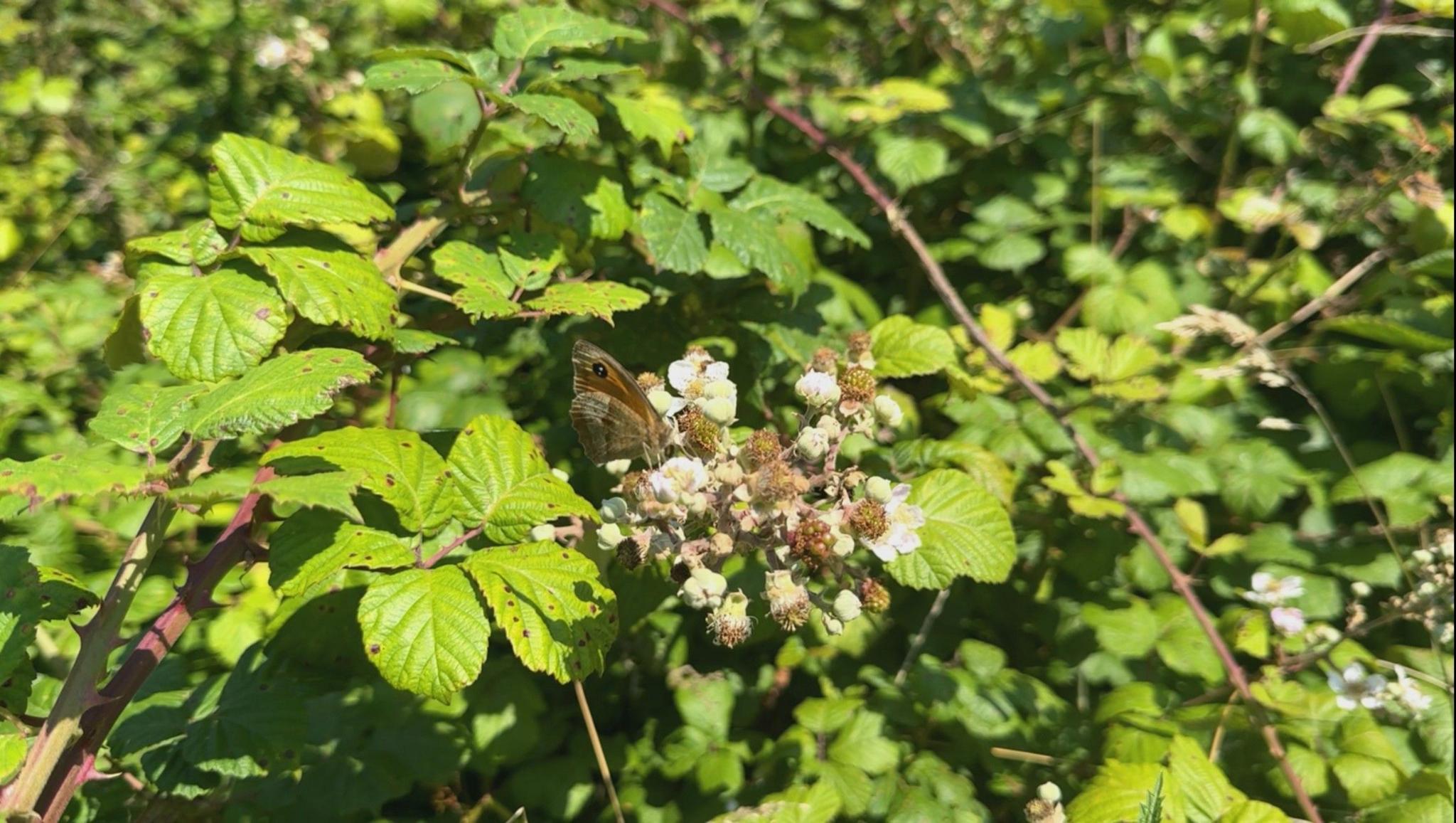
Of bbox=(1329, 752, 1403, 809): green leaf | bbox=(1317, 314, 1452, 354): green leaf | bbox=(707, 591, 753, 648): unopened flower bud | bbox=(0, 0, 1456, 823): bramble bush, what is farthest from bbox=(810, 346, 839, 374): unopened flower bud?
bbox=(1317, 314, 1452, 354): green leaf

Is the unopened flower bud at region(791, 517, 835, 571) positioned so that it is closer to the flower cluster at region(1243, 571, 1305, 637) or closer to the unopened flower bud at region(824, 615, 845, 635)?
the unopened flower bud at region(824, 615, 845, 635)

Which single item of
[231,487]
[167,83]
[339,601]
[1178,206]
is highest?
[231,487]

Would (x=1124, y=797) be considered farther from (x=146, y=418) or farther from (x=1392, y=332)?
(x=146, y=418)

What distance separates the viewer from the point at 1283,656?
1941 millimetres

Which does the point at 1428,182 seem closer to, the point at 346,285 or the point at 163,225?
the point at 346,285

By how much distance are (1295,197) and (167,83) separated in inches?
207

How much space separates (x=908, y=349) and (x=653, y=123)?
0.77 m

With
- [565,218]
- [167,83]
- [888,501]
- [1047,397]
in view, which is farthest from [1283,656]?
[167,83]

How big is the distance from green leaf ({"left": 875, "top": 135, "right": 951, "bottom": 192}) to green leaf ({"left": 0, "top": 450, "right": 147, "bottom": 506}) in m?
2.03

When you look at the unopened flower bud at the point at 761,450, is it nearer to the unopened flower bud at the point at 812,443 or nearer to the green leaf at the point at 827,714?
the unopened flower bud at the point at 812,443

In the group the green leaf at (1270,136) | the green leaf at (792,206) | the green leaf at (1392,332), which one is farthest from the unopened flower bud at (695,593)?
the green leaf at (1270,136)

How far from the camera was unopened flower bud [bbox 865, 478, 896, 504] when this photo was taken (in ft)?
4.09

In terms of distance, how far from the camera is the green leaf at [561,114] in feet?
4.95

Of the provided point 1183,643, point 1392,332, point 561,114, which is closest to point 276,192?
point 561,114
